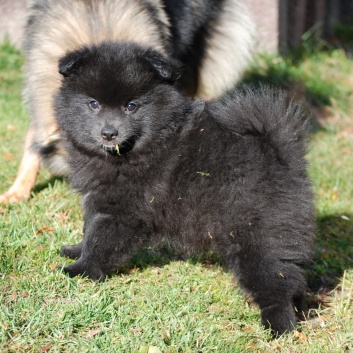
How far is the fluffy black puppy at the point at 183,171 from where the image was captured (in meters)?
3.64

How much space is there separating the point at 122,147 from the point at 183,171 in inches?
16.8

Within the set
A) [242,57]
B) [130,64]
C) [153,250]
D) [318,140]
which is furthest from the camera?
[318,140]

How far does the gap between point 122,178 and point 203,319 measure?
102 centimetres

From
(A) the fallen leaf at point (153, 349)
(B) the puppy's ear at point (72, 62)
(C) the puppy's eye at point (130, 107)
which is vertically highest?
(B) the puppy's ear at point (72, 62)

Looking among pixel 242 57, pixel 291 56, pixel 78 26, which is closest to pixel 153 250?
pixel 78 26

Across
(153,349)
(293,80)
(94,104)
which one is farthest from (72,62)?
(293,80)

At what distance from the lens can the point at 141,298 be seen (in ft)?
12.7

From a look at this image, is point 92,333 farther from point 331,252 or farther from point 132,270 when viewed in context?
point 331,252

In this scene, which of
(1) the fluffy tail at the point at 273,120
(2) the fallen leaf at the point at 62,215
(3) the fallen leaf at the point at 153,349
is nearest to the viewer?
(3) the fallen leaf at the point at 153,349

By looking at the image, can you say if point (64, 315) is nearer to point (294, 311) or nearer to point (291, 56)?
point (294, 311)

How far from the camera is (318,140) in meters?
7.69

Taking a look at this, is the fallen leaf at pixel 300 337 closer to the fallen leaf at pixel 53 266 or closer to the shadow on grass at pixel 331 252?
the shadow on grass at pixel 331 252

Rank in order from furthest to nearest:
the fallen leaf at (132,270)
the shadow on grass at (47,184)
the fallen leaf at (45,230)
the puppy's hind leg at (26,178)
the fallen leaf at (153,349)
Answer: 1. the shadow on grass at (47,184)
2. the puppy's hind leg at (26,178)
3. the fallen leaf at (45,230)
4. the fallen leaf at (132,270)
5. the fallen leaf at (153,349)

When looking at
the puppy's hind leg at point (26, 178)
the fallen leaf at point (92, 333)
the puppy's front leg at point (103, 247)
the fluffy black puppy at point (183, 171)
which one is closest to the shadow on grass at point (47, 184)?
the puppy's hind leg at point (26, 178)
